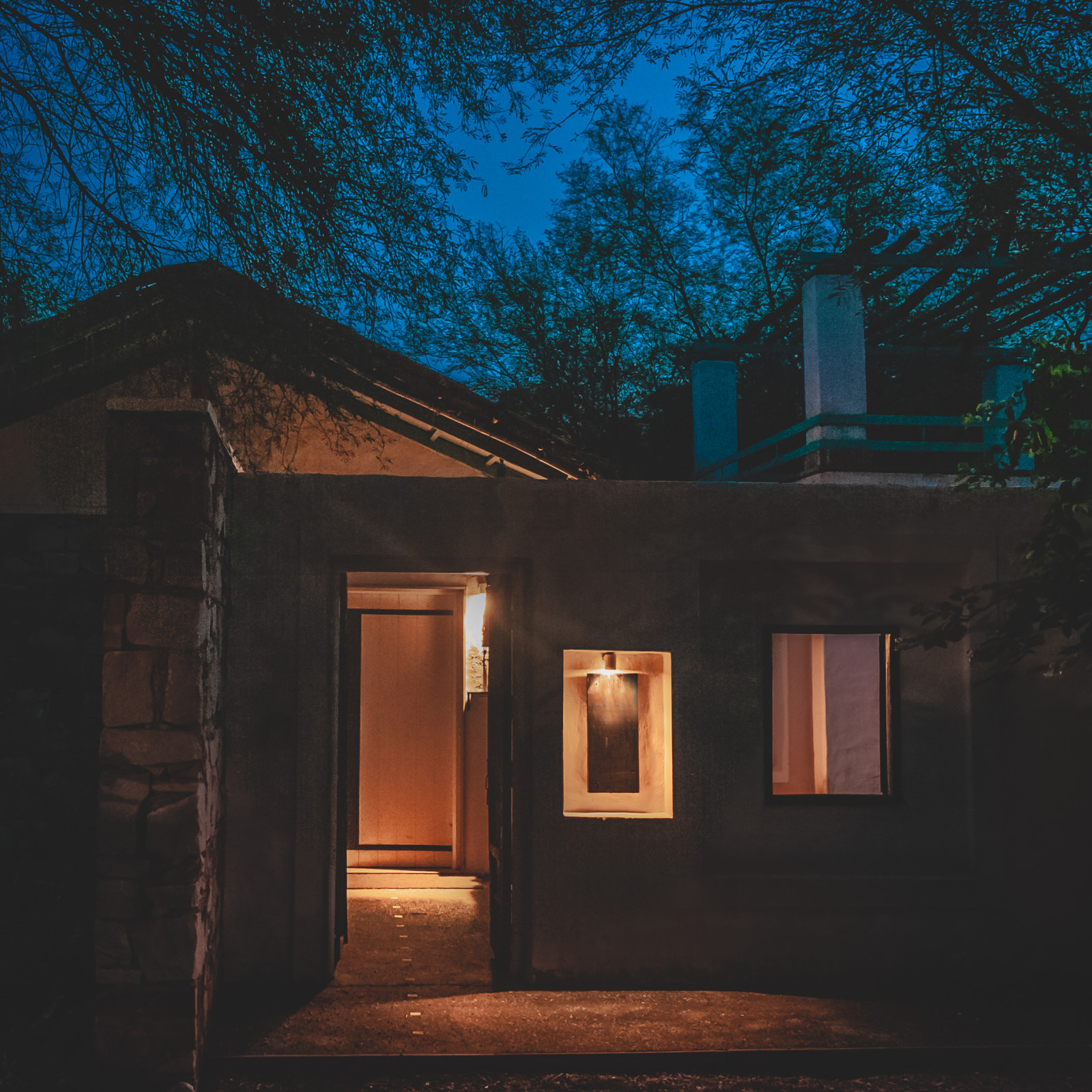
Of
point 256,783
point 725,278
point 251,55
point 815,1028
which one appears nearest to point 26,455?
point 256,783

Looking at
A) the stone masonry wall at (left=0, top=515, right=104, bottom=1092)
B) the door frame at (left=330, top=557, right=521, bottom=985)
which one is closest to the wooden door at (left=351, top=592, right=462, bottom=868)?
the door frame at (left=330, top=557, right=521, bottom=985)

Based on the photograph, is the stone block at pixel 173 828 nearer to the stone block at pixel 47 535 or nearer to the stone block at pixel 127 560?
the stone block at pixel 127 560

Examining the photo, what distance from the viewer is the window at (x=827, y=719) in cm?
911

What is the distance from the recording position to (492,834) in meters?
6.93

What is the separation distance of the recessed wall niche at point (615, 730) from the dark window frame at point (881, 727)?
64 centimetres

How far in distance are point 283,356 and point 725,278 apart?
14981 mm

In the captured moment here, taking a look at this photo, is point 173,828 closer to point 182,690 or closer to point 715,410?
point 182,690

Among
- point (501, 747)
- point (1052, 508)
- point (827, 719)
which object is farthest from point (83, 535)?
point (827, 719)

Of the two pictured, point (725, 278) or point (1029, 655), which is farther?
point (725, 278)

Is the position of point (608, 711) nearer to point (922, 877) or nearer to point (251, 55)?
point (922, 877)

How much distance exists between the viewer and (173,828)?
458 cm

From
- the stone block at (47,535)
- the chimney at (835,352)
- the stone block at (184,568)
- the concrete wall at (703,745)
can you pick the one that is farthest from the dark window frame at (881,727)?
the stone block at (47,535)

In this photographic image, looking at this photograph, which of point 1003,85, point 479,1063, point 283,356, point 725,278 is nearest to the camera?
point 479,1063

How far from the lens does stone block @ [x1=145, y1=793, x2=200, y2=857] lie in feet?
15.0
